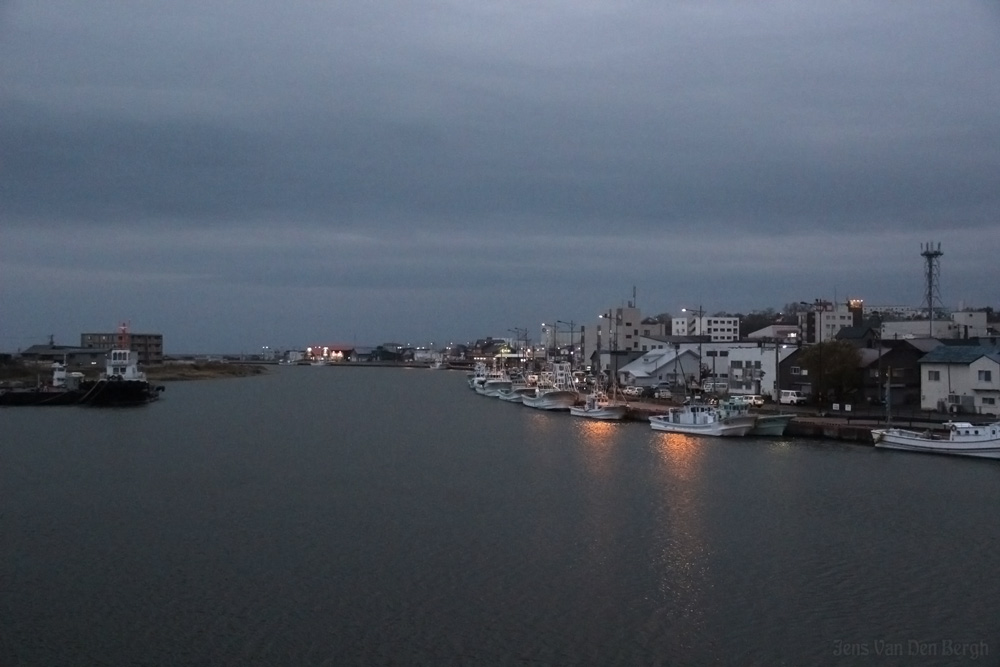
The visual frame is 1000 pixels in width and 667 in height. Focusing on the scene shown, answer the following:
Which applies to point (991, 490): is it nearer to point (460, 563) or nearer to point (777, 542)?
point (777, 542)

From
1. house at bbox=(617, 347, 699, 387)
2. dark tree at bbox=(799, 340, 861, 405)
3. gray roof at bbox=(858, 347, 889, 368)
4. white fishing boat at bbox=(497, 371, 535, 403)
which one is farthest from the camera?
white fishing boat at bbox=(497, 371, 535, 403)

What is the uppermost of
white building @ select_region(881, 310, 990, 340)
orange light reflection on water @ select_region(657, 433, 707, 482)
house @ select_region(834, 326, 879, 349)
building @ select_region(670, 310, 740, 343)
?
building @ select_region(670, 310, 740, 343)

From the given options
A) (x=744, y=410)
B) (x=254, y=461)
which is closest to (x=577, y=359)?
(x=744, y=410)

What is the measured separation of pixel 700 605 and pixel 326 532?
469 cm

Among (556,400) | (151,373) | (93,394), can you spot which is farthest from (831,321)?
(151,373)

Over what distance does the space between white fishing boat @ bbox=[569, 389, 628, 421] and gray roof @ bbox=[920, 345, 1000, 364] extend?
313 inches

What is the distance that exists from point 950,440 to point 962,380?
5194 millimetres

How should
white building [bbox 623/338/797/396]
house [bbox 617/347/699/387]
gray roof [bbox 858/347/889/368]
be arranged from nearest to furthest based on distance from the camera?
1. gray roof [bbox 858/347/889/368]
2. white building [bbox 623/338/797/396]
3. house [bbox 617/347/699/387]

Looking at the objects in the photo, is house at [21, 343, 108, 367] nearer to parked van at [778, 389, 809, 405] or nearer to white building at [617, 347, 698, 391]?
white building at [617, 347, 698, 391]

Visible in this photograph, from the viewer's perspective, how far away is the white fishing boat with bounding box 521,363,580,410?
32.0m

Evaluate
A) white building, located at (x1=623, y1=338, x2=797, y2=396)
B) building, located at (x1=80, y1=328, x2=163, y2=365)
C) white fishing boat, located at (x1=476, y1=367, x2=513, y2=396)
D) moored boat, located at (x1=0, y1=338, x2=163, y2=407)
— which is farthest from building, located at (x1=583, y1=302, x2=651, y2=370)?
building, located at (x1=80, y1=328, x2=163, y2=365)

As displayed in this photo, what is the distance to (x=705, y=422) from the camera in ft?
70.4

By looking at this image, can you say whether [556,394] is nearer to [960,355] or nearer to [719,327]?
[960,355]

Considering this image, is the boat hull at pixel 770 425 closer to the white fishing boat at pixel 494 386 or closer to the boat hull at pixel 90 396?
the white fishing boat at pixel 494 386
